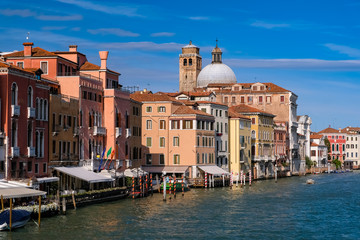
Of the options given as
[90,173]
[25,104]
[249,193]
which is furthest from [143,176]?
Result: [25,104]

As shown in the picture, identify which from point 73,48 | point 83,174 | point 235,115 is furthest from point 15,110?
point 235,115

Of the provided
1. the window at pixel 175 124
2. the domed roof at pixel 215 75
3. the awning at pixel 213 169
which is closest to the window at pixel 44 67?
the window at pixel 175 124

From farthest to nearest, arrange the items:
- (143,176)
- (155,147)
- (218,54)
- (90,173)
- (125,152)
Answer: (218,54) → (155,147) → (125,152) → (143,176) → (90,173)

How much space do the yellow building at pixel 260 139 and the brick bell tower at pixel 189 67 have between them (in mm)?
31621

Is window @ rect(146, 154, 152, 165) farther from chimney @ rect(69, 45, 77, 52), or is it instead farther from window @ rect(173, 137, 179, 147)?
chimney @ rect(69, 45, 77, 52)

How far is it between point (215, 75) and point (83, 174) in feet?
214

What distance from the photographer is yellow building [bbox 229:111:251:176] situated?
74.8m

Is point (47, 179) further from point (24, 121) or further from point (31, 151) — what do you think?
point (24, 121)

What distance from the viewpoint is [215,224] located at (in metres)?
36.4

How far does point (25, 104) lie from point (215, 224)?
1290cm

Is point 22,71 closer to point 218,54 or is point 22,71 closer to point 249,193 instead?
point 249,193

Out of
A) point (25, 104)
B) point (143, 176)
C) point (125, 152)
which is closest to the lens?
point (25, 104)

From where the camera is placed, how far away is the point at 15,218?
104 feet

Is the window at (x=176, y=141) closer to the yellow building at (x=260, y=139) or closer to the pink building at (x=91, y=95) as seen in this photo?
the pink building at (x=91, y=95)
